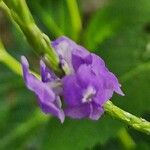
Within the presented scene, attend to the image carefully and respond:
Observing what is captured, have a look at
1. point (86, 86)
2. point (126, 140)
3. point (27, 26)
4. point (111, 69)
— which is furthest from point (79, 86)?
point (126, 140)

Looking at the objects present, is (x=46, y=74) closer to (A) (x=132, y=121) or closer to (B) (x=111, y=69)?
(A) (x=132, y=121)

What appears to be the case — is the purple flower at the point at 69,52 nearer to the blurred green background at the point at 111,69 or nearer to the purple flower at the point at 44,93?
the purple flower at the point at 44,93

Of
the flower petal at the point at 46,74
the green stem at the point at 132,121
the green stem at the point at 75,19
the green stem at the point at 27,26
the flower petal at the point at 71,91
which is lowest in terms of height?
the green stem at the point at 75,19

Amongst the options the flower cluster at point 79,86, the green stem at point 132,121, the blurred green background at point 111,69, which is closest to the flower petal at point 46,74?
the flower cluster at point 79,86

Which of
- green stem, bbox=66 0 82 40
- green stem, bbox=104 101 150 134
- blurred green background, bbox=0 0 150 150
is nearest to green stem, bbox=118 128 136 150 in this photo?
blurred green background, bbox=0 0 150 150

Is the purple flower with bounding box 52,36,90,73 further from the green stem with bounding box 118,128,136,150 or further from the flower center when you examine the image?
the green stem with bounding box 118,128,136,150

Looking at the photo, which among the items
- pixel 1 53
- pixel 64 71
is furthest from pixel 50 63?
pixel 1 53
